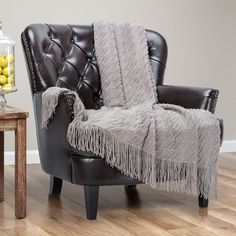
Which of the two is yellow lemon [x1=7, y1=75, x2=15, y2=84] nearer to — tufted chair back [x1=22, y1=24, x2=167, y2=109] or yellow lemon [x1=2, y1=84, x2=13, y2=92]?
yellow lemon [x1=2, y1=84, x2=13, y2=92]

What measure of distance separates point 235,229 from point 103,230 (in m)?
0.60

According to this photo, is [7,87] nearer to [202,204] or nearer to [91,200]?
[91,200]

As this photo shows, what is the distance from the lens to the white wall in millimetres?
4266

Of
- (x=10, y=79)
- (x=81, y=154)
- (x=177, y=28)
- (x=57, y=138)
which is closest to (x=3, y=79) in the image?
(x=10, y=79)

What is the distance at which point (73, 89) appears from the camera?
3.40 meters

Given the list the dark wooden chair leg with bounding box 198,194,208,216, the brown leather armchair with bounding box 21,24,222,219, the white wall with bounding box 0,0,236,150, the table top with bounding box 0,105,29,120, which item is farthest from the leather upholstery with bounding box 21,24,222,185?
the white wall with bounding box 0,0,236,150

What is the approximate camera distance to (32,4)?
13.9ft

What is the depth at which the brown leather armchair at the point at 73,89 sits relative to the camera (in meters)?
2.83

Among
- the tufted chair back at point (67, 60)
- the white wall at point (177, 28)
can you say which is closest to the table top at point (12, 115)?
the tufted chair back at point (67, 60)

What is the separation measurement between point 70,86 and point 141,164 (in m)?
0.75

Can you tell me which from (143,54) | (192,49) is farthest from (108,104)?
(192,49)

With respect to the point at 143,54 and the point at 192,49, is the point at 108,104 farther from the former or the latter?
the point at 192,49

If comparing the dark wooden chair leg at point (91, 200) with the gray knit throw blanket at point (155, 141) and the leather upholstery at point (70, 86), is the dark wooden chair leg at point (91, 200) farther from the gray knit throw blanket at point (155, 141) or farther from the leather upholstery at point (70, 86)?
the gray knit throw blanket at point (155, 141)

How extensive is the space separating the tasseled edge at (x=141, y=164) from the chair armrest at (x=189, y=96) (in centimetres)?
43
